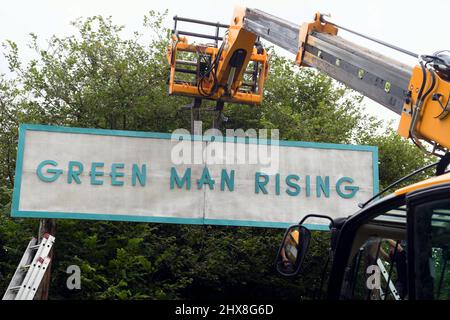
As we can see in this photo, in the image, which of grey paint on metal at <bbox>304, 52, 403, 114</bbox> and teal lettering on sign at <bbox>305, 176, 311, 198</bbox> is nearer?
grey paint on metal at <bbox>304, 52, 403, 114</bbox>

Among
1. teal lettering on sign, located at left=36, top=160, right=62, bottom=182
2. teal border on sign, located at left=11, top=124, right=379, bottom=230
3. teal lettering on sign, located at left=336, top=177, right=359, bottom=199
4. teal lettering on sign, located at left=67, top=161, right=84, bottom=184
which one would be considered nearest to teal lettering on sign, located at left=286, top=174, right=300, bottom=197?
teal border on sign, located at left=11, top=124, right=379, bottom=230

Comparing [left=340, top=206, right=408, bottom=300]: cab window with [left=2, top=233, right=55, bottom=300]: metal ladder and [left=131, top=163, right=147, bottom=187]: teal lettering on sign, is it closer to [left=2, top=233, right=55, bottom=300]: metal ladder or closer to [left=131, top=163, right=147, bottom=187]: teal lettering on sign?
[left=2, top=233, right=55, bottom=300]: metal ladder

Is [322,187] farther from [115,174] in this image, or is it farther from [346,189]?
[115,174]

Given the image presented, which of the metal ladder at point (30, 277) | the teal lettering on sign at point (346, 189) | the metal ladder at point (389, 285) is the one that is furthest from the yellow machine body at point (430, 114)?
the teal lettering on sign at point (346, 189)

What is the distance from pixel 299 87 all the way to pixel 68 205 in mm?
11672

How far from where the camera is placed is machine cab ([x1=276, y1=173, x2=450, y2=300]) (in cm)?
371

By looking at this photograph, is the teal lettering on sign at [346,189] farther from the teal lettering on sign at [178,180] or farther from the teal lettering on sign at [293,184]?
the teal lettering on sign at [178,180]

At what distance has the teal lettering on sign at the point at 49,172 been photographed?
12.6 metres

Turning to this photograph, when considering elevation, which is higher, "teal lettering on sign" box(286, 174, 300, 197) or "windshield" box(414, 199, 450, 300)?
"teal lettering on sign" box(286, 174, 300, 197)

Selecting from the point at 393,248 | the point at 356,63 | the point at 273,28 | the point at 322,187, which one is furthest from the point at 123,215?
the point at 393,248

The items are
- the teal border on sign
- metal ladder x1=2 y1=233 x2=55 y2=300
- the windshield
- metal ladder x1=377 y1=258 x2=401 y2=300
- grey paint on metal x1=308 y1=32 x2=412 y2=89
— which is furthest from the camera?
the teal border on sign

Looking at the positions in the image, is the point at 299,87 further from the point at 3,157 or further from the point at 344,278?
the point at 344,278

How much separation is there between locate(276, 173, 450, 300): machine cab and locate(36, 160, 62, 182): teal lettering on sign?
28.0 feet

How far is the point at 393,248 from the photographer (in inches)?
173
